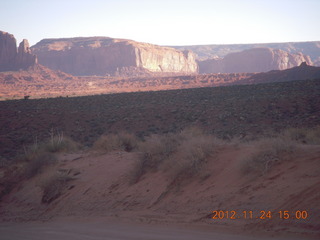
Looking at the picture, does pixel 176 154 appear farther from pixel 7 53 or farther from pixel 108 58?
pixel 108 58

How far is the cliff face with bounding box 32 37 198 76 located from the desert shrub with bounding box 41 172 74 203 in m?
112

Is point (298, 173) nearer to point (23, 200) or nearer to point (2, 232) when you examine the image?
point (2, 232)

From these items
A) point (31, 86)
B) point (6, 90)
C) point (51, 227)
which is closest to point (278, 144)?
point (51, 227)

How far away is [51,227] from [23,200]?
11.3ft

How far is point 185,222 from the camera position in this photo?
7371 millimetres

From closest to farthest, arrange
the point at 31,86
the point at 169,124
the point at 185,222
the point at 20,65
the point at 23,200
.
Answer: the point at 185,222 → the point at 23,200 → the point at 169,124 → the point at 31,86 → the point at 20,65

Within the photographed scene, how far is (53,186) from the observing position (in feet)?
36.8

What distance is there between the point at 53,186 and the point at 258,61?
13006cm

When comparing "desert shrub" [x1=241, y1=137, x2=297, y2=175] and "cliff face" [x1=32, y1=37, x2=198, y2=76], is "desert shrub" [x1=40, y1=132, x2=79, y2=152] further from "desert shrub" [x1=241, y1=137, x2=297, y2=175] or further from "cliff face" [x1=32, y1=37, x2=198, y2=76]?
"cliff face" [x1=32, y1=37, x2=198, y2=76]

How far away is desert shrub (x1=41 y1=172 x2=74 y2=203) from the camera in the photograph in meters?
11.1

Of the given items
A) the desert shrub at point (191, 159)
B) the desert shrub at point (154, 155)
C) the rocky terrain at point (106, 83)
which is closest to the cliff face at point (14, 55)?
the rocky terrain at point (106, 83)

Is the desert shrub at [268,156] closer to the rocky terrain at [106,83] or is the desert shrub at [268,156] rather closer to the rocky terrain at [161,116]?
the rocky terrain at [161,116]
